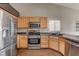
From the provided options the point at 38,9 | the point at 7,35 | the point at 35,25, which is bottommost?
the point at 7,35

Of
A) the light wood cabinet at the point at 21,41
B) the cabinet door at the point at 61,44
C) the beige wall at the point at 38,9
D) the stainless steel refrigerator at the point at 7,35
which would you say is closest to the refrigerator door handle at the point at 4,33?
the stainless steel refrigerator at the point at 7,35

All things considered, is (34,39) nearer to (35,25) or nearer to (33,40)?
(33,40)

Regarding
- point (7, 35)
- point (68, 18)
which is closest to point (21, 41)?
point (7, 35)

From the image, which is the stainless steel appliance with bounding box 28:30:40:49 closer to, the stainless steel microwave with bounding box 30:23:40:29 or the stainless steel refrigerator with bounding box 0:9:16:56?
the stainless steel microwave with bounding box 30:23:40:29

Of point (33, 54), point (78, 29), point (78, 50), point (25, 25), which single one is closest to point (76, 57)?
point (78, 50)

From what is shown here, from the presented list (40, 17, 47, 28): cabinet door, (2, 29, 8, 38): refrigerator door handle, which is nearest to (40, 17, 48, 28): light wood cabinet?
(40, 17, 47, 28): cabinet door

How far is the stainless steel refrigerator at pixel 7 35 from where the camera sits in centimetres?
130

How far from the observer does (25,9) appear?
1421 millimetres

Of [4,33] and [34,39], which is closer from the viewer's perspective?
[4,33]

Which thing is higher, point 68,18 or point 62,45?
point 68,18

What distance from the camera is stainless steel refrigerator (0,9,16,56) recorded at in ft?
4.27

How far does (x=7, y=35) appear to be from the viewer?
1366 millimetres

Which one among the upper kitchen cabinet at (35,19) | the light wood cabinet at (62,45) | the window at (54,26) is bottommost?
the light wood cabinet at (62,45)

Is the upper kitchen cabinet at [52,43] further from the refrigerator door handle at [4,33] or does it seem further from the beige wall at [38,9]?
the refrigerator door handle at [4,33]
